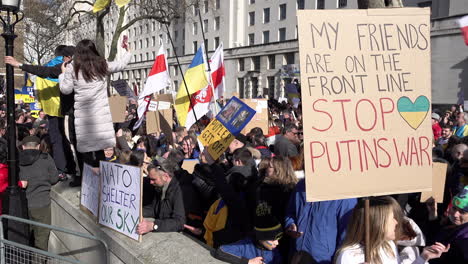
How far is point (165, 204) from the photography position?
411cm

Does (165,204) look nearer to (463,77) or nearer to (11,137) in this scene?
(11,137)

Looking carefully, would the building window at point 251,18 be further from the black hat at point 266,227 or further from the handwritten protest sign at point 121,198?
the black hat at point 266,227

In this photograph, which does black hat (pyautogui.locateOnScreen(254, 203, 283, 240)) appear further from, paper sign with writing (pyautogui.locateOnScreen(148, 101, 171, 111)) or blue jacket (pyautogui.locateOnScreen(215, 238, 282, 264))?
paper sign with writing (pyautogui.locateOnScreen(148, 101, 171, 111))

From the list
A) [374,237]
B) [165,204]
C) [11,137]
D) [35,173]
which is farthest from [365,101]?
[35,173]

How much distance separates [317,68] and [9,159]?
12.6 feet

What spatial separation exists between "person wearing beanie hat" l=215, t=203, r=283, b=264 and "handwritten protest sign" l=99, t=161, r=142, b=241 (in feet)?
2.81

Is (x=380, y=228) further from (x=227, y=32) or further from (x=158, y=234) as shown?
(x=227, y=32)

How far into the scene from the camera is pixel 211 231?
3918 mm

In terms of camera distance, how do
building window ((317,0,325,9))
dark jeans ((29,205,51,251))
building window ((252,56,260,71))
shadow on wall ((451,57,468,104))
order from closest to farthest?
dark jeans ((29,205,51,251))
shadow on wall ((451,57,468,104))
building window ((317,0,325,9))
building window ((252,56,260,71))

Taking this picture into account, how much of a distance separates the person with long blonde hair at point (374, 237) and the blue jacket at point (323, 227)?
0.55 m

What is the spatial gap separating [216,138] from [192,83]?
9.88 feet

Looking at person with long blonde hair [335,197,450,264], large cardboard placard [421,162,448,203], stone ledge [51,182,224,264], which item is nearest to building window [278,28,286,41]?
stone ledge [51,182,224,264]

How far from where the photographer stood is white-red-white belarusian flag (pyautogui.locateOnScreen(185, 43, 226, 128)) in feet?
27.1

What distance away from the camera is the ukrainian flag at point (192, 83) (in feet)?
26.4
